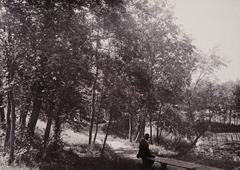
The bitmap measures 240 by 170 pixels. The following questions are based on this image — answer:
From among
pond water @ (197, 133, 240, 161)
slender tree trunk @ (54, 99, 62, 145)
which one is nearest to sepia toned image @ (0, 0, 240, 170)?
slender tree trunk @ (54, 99, 62, 145)

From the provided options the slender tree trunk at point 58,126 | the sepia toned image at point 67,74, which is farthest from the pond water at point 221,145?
the slender tree trunk at point 58,126

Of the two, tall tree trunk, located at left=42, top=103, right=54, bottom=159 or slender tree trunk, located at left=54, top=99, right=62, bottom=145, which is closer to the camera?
tall tree trunk, located at left=42, top=103, right=54, bottom=159

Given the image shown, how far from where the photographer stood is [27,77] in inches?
460

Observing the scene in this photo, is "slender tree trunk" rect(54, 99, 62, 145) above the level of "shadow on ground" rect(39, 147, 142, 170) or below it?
above

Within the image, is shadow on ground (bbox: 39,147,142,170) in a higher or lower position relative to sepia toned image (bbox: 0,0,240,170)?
lower

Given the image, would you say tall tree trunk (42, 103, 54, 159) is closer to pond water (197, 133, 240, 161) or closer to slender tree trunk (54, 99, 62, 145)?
slender tree trunk (54, 99, 62, 145)

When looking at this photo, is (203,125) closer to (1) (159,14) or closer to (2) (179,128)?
(2) (179,128)

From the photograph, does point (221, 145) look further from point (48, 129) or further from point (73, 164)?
point (48, 129)

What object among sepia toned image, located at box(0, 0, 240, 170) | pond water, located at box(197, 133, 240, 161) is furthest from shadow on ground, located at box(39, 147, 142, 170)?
pond water, located at box(197, 133, 240, 161)

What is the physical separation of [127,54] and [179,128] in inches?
654

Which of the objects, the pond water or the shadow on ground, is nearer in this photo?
the shadow on ground

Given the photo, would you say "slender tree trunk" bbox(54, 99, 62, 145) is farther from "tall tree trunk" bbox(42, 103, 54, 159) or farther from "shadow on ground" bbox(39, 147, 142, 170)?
"shadow on ground" bbox(39, 147, 142, 170)

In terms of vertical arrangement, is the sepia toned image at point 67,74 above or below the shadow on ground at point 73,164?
above

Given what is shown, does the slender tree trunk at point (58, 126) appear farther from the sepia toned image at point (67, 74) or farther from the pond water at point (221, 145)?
the pond water at point (221, 145)
